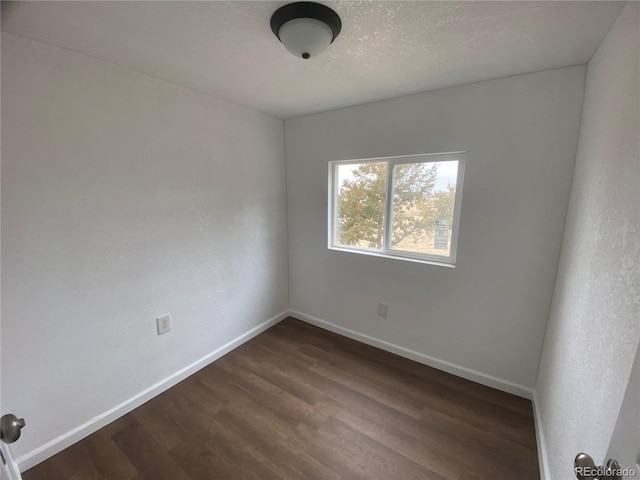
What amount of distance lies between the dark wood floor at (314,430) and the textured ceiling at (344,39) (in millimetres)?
2128

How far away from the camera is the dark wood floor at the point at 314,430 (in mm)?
1375

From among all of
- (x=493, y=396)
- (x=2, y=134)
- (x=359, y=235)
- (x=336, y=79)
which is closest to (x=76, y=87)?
(x=2, y=134)

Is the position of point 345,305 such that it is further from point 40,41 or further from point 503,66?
point 40,41

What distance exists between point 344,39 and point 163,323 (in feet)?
6.81

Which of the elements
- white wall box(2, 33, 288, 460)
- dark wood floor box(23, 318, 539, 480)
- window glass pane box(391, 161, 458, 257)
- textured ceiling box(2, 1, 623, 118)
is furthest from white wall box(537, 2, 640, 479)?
white wall box(2, 33, 288, 460)

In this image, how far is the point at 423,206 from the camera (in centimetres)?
212

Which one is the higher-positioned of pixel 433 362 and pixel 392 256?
pixel 392 256

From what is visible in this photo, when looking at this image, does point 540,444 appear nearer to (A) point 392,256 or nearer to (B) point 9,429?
(A) point 392,256

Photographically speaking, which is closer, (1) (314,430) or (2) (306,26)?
(2) (306,26)

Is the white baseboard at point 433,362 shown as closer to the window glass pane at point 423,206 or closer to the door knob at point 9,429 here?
the window glass pane at point 423,206

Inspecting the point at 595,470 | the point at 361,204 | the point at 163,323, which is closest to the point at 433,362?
the point at 361,204

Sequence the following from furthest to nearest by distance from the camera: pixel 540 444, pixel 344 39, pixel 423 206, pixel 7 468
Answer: pixel 423 206, pixel 540 444, pixel 344 39, pixel 7 468

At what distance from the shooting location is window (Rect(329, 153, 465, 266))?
78.9 inches

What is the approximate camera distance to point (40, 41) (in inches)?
49.2
